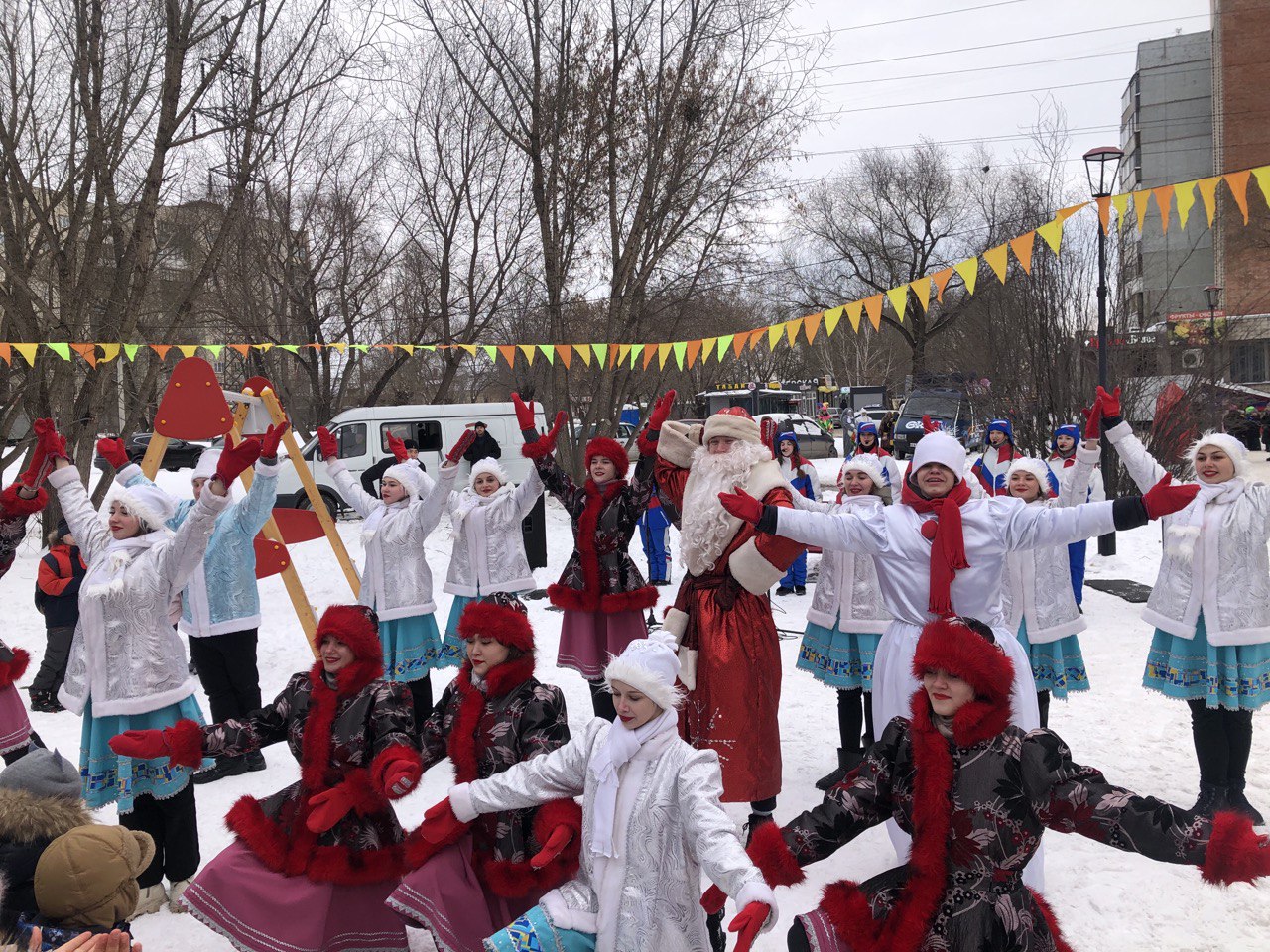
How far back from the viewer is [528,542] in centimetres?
1209

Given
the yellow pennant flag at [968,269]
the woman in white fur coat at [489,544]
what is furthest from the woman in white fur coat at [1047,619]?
the woman in white fur coat at [489,544]

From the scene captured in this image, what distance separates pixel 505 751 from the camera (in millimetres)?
3352

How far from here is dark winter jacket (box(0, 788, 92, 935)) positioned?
248 centimetres

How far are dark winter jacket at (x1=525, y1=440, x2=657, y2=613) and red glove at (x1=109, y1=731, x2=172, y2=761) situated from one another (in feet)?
8.43

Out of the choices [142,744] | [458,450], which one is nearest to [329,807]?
[142,744]

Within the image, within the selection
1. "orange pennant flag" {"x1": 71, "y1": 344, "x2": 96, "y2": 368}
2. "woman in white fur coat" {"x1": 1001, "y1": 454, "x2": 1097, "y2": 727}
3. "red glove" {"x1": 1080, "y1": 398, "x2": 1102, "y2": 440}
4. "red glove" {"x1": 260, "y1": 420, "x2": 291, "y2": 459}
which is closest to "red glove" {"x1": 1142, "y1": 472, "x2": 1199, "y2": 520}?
"red glove" {"x1": 1080, "y1": 398, "x2": 1102, "y2": 440}

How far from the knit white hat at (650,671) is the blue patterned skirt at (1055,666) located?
3254 millimetres

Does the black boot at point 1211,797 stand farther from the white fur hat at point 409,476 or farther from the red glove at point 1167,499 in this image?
the white fur hat at point 409,476

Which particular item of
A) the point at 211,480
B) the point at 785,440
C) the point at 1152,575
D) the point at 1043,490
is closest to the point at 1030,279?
the point at 1152,575

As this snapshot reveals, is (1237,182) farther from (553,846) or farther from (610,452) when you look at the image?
(553,846)

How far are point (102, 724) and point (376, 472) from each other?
9365 millimetres

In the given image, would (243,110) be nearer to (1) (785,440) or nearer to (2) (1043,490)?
(1) (785,440)

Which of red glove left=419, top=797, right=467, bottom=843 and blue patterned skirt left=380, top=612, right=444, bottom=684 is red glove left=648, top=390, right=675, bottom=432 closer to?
blue patterned skirt left=380, top=612, right=444, bottom=684

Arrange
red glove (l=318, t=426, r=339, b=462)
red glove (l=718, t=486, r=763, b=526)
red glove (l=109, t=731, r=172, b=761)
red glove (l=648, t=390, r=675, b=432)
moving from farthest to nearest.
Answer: red glove (l=318, t=426, r=339, b=462), red glove (l=648, t=390, r=675, b=432), red glove (l=718, t=486, r=763, b=526), red glove (l=109, t=731, r=172, b=761)
